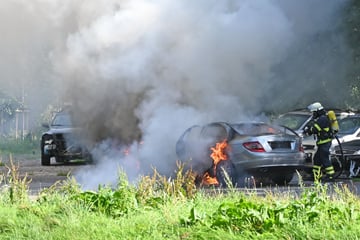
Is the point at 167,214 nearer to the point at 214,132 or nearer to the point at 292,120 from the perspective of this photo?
the point at 214,132

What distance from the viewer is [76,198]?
9.03 meters

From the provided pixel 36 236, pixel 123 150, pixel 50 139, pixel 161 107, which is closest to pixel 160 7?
pixel 161 107

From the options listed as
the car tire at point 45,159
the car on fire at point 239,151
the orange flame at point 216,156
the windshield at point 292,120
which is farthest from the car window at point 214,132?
the car tire at point 45,159

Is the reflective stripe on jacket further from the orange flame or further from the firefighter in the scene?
the orange flame

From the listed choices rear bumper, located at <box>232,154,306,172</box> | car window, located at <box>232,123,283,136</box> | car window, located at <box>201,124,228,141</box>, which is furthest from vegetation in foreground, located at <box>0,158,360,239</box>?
car window, located at <box>232,123,283,136</box>

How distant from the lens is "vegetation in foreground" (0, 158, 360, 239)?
6984 millimetres

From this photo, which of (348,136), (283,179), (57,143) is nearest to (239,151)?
(283,179)

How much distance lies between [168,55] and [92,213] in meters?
7.60

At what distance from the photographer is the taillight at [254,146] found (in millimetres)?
14828

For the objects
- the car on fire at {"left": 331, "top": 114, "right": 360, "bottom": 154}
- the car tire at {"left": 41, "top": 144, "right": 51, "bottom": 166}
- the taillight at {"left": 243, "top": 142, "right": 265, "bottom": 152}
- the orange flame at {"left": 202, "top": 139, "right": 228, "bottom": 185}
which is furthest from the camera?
the car tire at {"left": 41, "top": 144, "right": 51, "bottom": 166}

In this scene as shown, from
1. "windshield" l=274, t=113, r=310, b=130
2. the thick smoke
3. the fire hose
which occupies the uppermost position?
the thick smoke

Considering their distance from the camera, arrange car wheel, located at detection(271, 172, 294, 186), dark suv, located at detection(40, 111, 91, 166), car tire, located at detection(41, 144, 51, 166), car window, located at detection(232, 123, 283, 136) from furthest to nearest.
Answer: car tire, located at detection(41, 144, 51, 166) < dark suv, located at detection(40, 111, 91, 166) < car wheel, located at detection(271, 172, 294, 186) < car window, located at detection(232, 123, 283, 136)

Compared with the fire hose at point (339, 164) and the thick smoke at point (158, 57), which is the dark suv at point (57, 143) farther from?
the fire hose at point (339, 164)

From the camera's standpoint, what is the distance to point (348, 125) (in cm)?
1886
